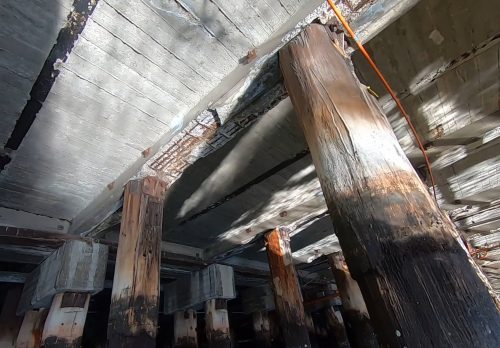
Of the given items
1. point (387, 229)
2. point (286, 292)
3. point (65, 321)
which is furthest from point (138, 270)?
point (286, 292)

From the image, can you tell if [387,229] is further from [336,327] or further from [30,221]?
[336,327]

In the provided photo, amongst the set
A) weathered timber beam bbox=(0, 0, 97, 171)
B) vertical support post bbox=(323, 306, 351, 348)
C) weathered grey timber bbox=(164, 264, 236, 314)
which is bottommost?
vertical support post bbox=(323, 306, 351, 348)

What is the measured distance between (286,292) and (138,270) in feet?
7.80

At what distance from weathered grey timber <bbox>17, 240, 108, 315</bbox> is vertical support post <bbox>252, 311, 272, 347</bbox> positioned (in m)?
4.92

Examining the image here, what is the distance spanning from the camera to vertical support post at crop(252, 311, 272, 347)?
7.11 m

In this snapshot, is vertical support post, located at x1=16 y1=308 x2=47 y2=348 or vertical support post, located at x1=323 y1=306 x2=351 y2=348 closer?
vertical support post, located at x1=16 y1=308 x2=47 y2=348

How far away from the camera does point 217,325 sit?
462cm

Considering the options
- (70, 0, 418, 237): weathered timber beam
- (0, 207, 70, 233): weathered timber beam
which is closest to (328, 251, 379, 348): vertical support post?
(70, 0, 418, 237): weathered timber beam

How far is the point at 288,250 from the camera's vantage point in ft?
14.3

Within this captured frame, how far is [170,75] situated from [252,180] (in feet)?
5.63

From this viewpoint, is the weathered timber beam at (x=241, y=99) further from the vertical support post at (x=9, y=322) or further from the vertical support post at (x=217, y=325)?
the vertical support post at (x=9, y=322)

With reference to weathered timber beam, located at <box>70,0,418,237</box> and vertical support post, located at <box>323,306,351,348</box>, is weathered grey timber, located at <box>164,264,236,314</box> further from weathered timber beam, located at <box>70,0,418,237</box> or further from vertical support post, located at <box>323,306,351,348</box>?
vertical support post, located at <box>323,306,351,348</box>

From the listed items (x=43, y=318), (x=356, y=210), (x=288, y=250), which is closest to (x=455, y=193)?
(x=288, y=250)

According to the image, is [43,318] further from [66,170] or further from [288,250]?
[288,250]
